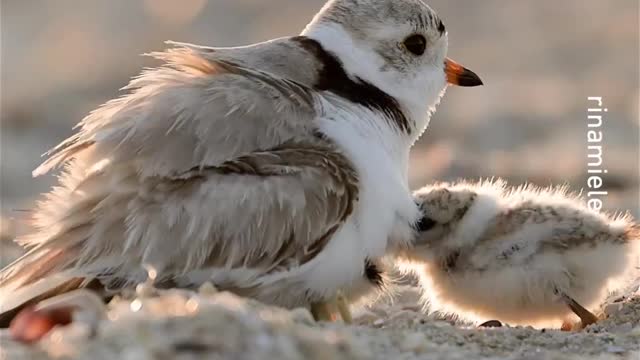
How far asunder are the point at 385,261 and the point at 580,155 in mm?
5192

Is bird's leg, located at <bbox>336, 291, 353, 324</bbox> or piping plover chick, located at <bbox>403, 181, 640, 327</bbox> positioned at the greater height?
piping plover chick, located at <bbox>403, 181, 640, 327</bbox>

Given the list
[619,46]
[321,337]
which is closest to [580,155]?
[619,46]

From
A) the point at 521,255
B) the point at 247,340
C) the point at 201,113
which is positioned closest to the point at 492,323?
the point at 521,255

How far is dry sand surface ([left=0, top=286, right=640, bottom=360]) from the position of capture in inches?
105

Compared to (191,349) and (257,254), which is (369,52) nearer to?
(257,254)

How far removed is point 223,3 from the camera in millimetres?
13406

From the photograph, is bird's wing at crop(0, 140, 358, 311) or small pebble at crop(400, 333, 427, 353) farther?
bird's wing at crop(0, 140, 358, 311)

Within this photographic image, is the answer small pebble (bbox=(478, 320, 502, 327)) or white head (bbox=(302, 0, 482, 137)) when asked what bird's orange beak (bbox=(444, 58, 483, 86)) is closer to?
white head (bbox=(302, 0, 482, 137))

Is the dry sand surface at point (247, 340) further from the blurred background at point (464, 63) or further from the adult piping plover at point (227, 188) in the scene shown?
the blurred background at point (464, 63)

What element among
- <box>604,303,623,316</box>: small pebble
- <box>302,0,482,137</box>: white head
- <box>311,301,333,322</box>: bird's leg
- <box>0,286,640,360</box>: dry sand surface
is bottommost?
<box>311,301,333,322</box>: bird's leg

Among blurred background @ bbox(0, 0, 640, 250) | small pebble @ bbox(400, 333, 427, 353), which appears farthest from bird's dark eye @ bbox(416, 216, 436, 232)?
blurred background @ bbox(0, 0, 640, 250)

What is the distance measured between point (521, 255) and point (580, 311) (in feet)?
0.81

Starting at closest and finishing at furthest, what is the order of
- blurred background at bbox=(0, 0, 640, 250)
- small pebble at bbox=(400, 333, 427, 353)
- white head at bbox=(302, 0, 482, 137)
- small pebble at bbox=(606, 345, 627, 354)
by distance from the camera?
small pebble at bbox=(400, 333, 427, 353)
small pebble at bbox=(606, 345, 627, 354)
white head at bbox=(302, 0, 482, 137)
blurred background at bbox=(0, 0, 640, 250)

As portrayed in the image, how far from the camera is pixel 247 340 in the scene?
270 centimetres
